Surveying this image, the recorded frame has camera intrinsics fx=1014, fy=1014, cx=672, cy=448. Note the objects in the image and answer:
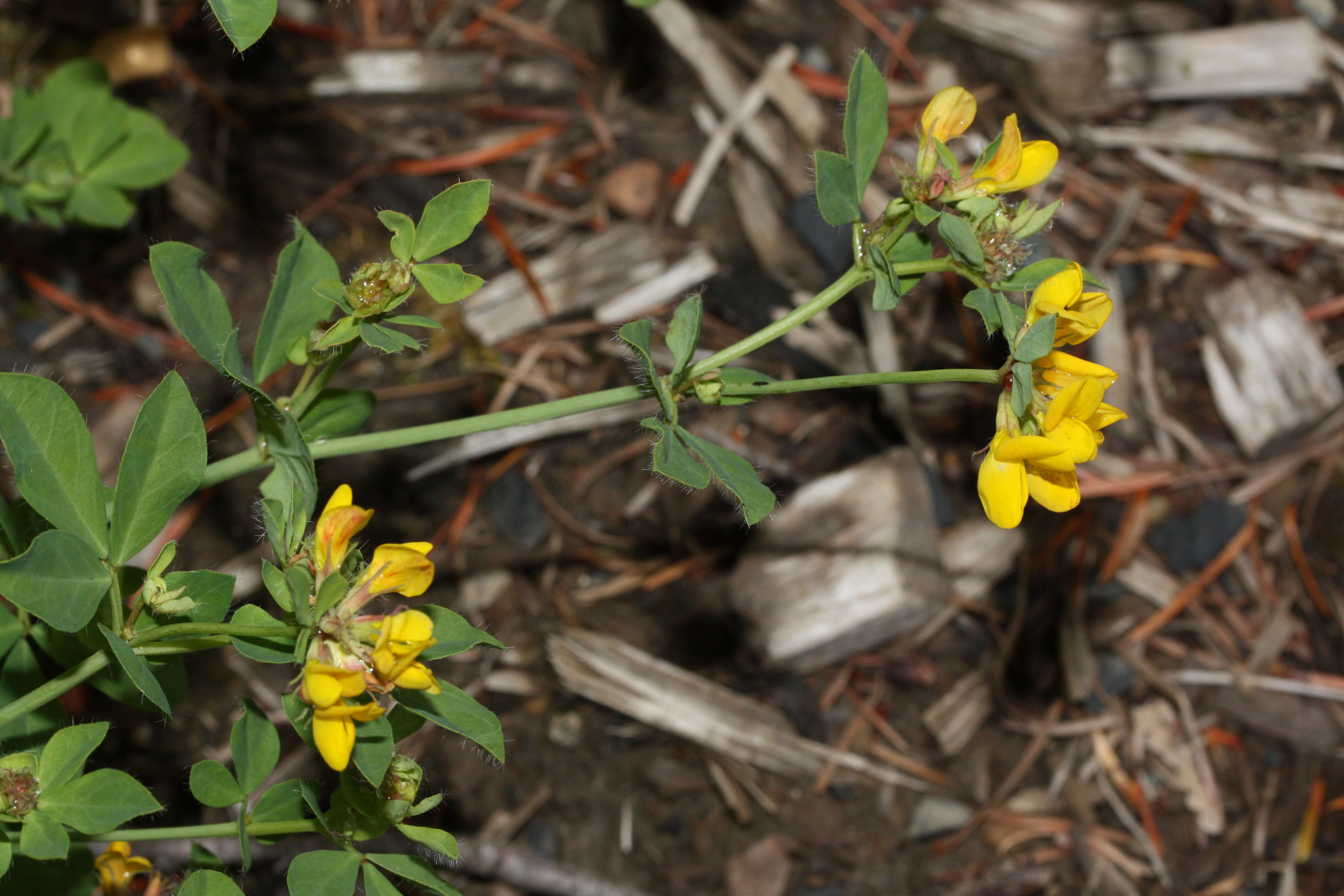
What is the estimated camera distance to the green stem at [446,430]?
1684mm

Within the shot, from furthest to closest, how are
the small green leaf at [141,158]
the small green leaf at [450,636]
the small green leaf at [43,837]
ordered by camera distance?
the small green leaf at [141,158] < the small green leaf at [450,636] < the small green leaf at [43,837]

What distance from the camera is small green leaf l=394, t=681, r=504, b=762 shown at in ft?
5.27

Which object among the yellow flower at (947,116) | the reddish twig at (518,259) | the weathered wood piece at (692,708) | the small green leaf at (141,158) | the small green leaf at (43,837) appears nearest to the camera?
the small green leaf at (43,837)

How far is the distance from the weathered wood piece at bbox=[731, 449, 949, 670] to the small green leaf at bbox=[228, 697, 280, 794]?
1570 millimetres

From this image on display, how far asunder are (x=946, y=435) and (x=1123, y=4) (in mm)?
1828

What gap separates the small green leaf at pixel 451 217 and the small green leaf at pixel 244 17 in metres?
0.36

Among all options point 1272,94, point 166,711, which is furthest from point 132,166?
point 1272,94

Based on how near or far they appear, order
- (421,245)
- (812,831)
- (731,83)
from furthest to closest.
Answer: (731,83) → (812,831) → (421,245)

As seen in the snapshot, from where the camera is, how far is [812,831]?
119 inches

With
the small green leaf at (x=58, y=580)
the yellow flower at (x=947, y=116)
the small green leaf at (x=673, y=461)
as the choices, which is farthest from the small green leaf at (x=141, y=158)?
the yellow flower at (x=947, y=116)

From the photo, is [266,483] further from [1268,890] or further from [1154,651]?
[1268,890]

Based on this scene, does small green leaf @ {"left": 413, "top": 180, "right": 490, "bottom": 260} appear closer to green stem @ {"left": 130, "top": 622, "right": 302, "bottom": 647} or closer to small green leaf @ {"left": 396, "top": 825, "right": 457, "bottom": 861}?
green stem @ {"left": 130, "top": 622, "right": 302, "bottom": 647}

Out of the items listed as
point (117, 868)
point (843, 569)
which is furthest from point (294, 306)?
point (843, 569)

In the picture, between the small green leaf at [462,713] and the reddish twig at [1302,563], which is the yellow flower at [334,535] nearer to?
the small green leaf at [462,713]
